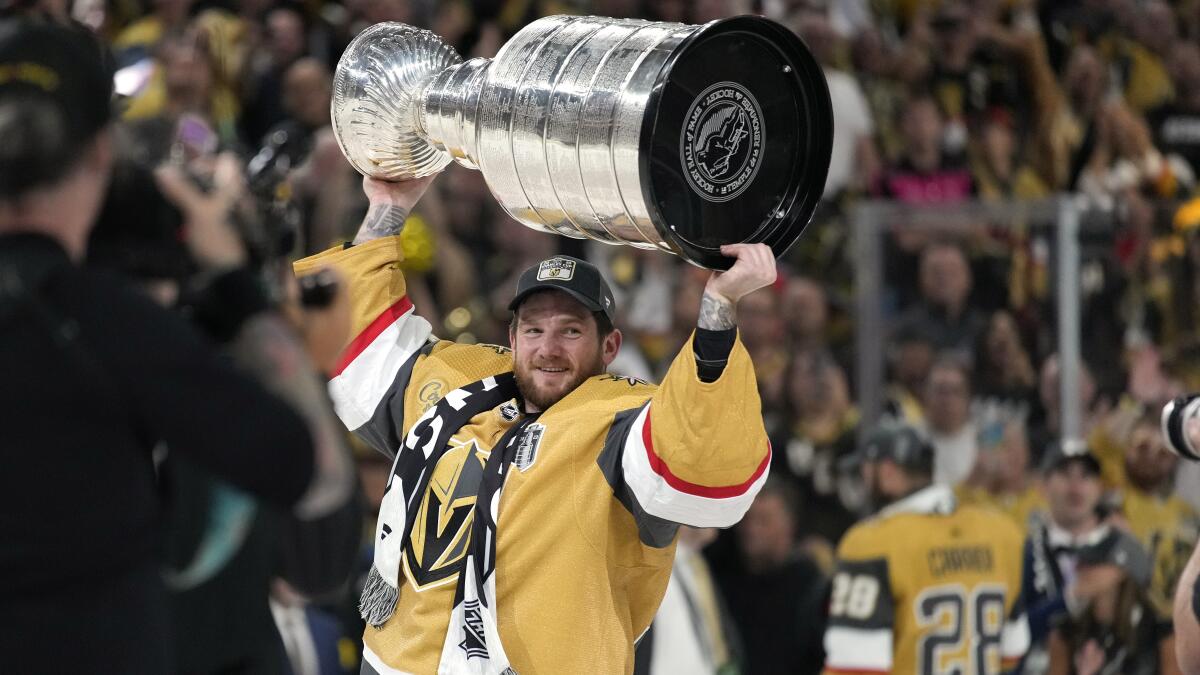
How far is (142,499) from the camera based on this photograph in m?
2.38

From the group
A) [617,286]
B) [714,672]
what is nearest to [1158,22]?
[617,286]

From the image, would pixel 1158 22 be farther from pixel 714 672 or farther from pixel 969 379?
pixel 714 672

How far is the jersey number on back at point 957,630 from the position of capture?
5.92 metres

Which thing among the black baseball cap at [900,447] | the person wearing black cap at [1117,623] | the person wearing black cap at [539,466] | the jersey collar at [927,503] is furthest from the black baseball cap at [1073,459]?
the person wearing black cap at [539,466]

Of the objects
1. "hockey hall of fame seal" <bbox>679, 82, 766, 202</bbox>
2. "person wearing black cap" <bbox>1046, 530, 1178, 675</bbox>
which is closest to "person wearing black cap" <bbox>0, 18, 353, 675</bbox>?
"hockey hall of fame seal" <bbox>679, 82, 766, 202</bbox>

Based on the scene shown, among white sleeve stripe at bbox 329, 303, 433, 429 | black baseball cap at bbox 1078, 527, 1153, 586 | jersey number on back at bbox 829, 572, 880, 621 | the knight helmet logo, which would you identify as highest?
white sleeve stripe at bbox 329, 303, 433, 429

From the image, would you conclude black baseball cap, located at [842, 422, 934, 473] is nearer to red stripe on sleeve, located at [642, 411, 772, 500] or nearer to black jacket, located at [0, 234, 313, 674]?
red stripe on sleeve, located at [642, 411, 772, 500]

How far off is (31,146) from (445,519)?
1743mm

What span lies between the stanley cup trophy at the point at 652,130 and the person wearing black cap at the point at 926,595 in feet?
8.22

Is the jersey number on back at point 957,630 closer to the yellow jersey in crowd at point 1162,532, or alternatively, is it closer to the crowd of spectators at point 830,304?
the crowd of spectators at point 830,304

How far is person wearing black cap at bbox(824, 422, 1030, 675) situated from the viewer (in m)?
5.89

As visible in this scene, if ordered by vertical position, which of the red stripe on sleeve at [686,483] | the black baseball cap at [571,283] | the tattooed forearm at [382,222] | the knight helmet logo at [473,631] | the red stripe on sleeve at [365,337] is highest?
the tattooed forearm at [382,222]

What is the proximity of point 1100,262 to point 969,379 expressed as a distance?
0.84m

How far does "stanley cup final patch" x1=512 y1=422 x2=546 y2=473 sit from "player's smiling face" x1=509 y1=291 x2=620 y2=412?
6.6 inches
